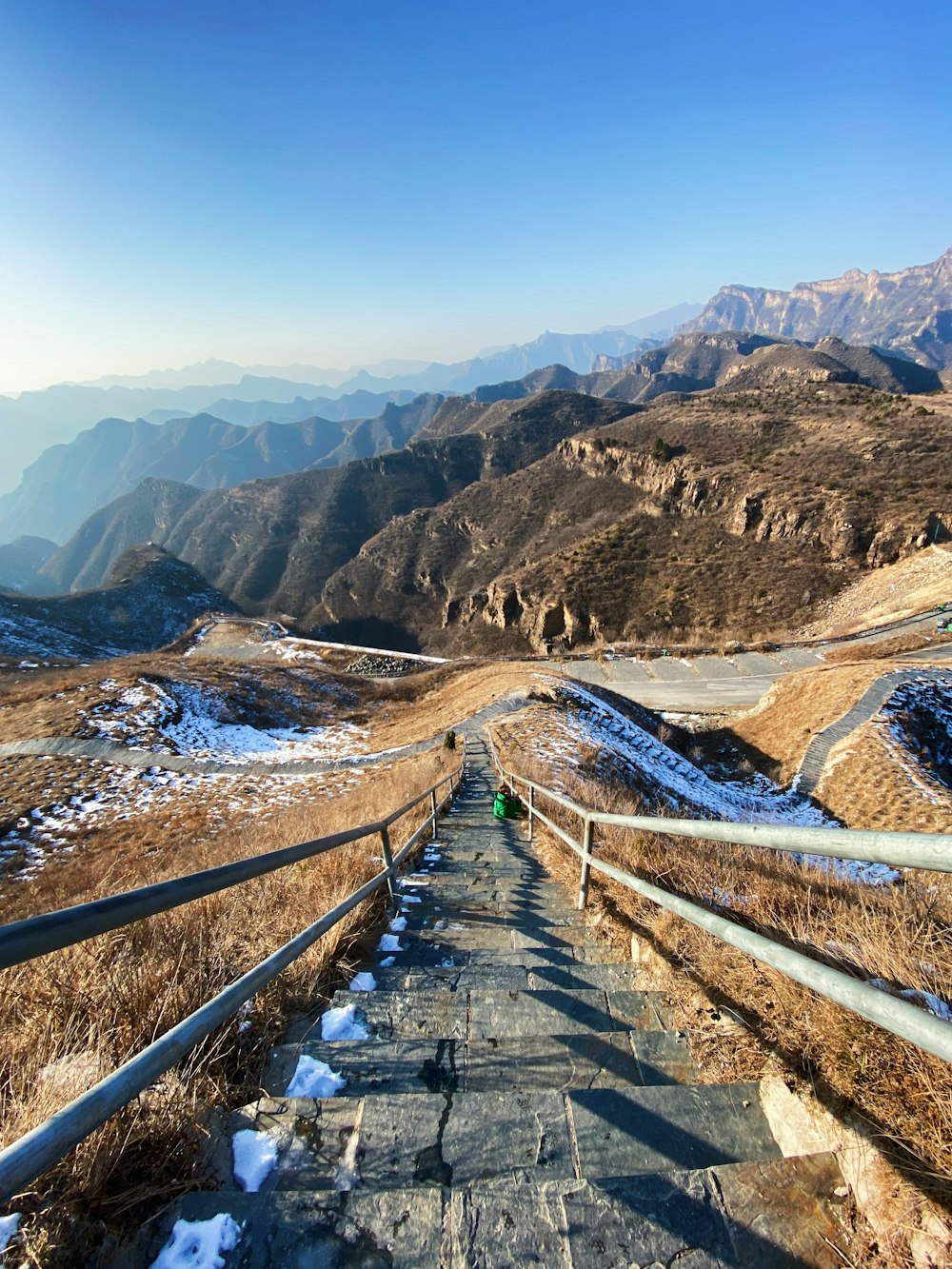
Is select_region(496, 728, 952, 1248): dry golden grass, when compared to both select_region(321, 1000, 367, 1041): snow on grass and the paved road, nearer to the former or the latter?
select_region(321, 1000, 367, 1041): snow on grass

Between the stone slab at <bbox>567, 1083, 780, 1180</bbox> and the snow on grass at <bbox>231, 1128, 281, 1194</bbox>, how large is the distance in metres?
1.03

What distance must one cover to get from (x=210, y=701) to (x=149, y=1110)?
25386mm

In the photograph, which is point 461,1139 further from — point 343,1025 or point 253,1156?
point 343,1025

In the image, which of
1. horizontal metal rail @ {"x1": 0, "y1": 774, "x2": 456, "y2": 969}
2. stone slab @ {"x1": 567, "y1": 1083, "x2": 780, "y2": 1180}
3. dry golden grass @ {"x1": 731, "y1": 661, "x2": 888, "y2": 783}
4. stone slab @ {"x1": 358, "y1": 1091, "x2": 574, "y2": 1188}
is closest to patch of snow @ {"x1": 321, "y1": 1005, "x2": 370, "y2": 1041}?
stone slab @ {"x1": 358, "y1": 1091, "x2": 574, "y2": 1188}

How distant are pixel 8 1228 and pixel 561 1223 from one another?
55.5 inches

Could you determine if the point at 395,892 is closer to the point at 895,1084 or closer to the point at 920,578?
the point at 895,1084

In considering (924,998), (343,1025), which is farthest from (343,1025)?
(924,998)

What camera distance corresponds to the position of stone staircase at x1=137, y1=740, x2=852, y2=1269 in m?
1.47

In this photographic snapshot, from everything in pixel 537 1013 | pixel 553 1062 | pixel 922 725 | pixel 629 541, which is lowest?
pixel 922 725

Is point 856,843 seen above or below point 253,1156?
above

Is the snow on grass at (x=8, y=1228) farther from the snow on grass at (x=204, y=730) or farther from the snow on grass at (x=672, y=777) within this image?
the snow on grass at (x=204, y=730)

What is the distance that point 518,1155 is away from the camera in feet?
5.86

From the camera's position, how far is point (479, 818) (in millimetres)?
10312

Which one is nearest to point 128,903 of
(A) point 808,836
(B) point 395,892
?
(A) point 808,836
